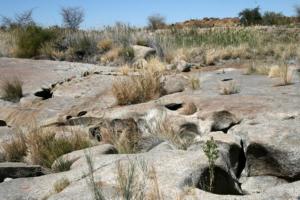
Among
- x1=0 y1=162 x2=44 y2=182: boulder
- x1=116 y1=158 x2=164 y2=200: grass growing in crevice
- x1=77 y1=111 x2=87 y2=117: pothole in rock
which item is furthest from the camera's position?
x1=77 y1=111 x2=87 y2=117: pothole in rock

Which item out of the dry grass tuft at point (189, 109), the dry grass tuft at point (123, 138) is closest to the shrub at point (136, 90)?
the dry grass tuft at point (123, 138)

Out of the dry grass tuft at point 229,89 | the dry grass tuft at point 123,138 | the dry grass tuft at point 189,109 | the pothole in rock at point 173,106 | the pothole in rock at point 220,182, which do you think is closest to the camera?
the pothole in rock at point 220,182

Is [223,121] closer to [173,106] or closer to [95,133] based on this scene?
[173,106]

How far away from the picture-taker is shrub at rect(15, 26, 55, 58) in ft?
64.0

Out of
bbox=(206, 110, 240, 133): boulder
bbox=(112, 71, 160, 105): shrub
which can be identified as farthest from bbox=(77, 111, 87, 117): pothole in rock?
bbox=(206, 110, 240, 133): boulder

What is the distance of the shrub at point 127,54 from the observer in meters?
18.6

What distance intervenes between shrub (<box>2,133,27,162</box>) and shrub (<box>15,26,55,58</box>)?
37.4 feet

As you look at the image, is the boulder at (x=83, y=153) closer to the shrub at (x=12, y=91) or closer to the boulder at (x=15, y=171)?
the boulder at (x=15, y=171)

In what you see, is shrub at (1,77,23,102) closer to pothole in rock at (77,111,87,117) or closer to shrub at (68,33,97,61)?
pothole in rock at (77,111,87,117)

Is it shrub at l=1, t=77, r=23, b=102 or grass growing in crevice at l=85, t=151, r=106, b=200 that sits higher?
grass growing in crevice at l=85, t=151, r=106, b=200

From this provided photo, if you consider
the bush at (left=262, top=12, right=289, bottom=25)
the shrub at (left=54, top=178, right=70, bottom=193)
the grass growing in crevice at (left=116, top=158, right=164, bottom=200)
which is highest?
the grass growing in crevice at (left=116, top=158, right=164, bottom=200)

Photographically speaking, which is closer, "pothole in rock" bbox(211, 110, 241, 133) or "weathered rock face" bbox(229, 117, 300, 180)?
"weathered rock face" bbox(229, 117, 300, 180)

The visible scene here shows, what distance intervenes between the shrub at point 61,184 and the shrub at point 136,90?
4361 millimetres

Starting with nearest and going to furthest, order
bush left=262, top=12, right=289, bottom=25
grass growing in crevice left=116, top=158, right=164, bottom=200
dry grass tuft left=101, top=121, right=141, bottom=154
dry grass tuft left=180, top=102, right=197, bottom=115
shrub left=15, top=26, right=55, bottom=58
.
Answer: grass growing in crevice left=116, top=158, right=164, bottom=200 < dry grass tuft left=101, top=121, right=141, bottom=154 < dry grass tuft left=180, top=102, right=197, bottom=115 < shrub left=15, top=26, right=55, bottom=58 < bush left=262, top=12, right=289, bottom=25
